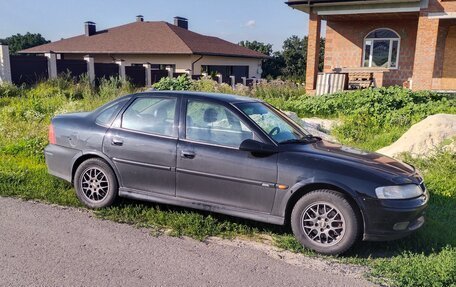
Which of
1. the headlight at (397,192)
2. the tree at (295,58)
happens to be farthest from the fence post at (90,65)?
the tree at (295,58)

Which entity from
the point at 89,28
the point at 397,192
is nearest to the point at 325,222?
the point at 397,192

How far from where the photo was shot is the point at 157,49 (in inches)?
1368

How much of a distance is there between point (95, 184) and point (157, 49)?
100 ft

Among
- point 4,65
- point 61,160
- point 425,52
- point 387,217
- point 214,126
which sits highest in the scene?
point 425,52

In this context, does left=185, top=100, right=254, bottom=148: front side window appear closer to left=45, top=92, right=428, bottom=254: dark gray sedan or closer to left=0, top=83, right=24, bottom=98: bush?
left=45, top=92, right=428, bottom=254: dark gray sedan

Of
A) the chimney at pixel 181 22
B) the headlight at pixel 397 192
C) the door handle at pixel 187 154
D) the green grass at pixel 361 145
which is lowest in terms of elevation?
the green grass at pixel 361 145

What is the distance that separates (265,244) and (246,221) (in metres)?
0.63

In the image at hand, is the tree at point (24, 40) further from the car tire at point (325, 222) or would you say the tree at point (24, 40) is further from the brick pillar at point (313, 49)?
the car tire at point (325, 222)

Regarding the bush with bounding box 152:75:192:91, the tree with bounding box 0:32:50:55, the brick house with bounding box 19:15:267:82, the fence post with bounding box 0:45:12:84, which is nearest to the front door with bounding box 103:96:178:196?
the bush with bounding box 152:75:192:91

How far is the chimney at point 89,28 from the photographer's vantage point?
40397mm

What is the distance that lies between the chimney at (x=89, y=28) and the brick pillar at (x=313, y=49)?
92.2 ft

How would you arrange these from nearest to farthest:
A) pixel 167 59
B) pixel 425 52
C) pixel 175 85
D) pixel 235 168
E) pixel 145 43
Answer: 1. pixel 235 168
2. pixel 175 85
3. pixel 425 52
4. pixel 167 59
5. pixel 145 43

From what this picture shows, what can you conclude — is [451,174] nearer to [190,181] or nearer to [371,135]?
[371,135]

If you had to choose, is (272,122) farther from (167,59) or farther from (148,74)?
(167,59)
